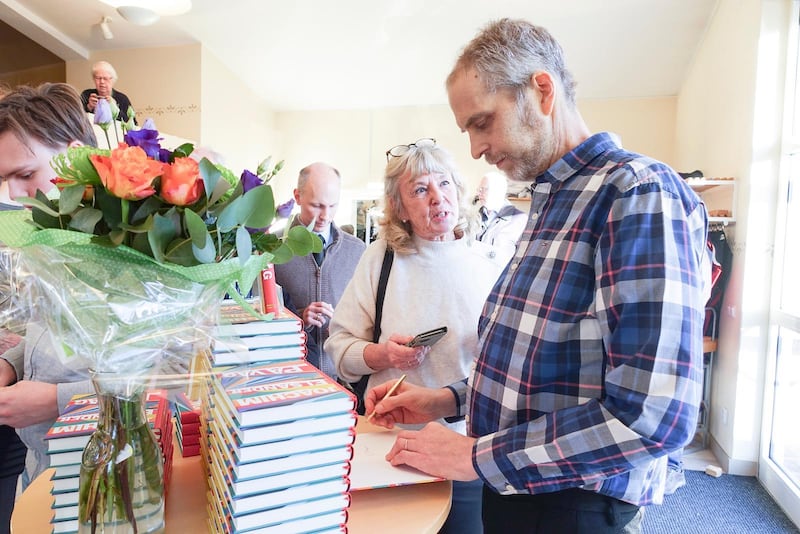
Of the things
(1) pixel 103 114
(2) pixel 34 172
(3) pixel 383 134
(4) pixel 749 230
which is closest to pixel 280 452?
(1) pixel 103 114

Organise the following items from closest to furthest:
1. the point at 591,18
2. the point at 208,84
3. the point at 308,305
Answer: the point at 308,305
the point at 591,18
the point at 208,84

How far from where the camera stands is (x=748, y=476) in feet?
9.87

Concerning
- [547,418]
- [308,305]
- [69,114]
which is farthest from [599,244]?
[308,305]

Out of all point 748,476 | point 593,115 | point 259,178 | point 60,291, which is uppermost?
point 593,115

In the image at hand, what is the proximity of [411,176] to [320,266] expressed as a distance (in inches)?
37.4

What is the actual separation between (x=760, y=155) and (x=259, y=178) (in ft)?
11.0

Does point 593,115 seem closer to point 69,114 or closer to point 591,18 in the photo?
point 591,18

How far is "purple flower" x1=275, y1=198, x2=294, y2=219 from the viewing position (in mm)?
688

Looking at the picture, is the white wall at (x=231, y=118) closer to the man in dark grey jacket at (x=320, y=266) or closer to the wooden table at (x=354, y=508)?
the man in dark grey jacket at (x=320, y=266)

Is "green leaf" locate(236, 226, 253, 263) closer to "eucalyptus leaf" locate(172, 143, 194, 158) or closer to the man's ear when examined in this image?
"eucalyptus leaf" locate(172, 143, 194, 158)

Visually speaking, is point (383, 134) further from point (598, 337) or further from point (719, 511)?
point (598, 337)

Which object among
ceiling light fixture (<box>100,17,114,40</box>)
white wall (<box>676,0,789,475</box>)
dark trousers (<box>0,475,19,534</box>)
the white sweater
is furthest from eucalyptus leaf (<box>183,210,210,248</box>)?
ceiling light fixture (<box>100,17,114,40</box>)

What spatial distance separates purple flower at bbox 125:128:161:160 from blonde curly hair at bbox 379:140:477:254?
956mm

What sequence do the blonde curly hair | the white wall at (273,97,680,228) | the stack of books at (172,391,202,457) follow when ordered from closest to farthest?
1. the stack of books at (172,391,202,457)
2. the blonde curly hair
3. the white wall at (273,97,680,228)
